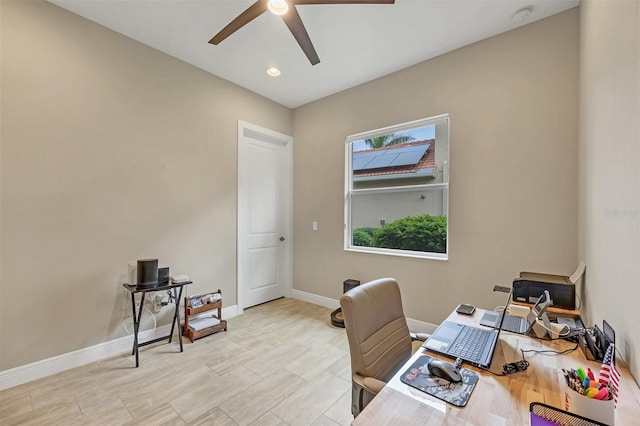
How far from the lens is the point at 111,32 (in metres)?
2.48

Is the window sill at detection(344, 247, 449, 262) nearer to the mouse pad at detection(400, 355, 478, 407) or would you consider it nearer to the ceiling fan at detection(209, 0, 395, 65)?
the mouse pad at detection(400, 355, 478, 407)

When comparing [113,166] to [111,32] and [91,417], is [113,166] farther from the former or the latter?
[91,417]

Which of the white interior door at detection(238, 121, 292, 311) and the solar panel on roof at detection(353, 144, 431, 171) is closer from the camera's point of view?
the solar panel on roof at detection(353, 144, 431, 171)

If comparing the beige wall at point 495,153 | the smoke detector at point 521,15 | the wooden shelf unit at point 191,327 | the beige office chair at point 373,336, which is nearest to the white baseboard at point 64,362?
the wooden shelf unit at point 191,327

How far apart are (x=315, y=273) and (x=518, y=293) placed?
2481 mm

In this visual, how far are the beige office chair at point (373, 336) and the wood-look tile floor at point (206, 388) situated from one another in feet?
2.21

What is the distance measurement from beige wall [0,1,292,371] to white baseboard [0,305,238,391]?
48 mm

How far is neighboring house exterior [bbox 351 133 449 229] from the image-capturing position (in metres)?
2.93

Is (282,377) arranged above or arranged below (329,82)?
below

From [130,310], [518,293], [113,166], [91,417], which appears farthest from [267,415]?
[113,166]

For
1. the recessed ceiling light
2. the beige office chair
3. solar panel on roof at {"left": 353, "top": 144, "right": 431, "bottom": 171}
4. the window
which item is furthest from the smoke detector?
the beige office chair

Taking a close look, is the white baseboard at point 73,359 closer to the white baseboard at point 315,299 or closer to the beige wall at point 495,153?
the beige wall at point 495,153

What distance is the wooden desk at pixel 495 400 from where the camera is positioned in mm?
768

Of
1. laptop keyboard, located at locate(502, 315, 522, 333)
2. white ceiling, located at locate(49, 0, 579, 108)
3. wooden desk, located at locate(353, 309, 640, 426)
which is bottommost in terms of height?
laptop keyboard, located at locate(502, 315, 522, 333)
